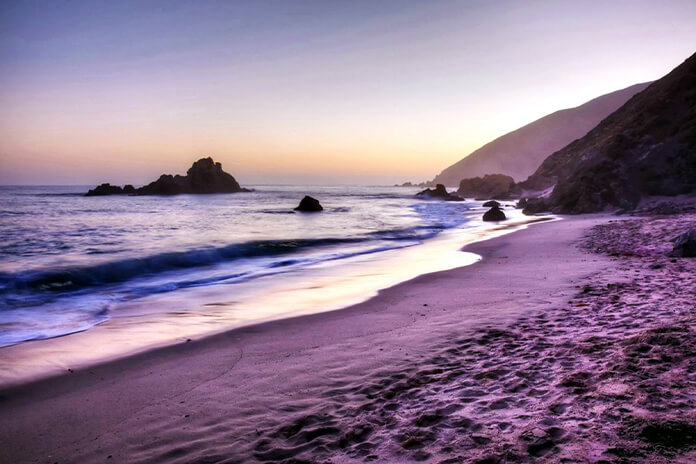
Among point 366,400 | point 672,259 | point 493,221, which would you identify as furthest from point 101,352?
point 493,221

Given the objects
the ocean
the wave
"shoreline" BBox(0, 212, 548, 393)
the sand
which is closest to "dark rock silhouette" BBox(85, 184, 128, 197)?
the ocean

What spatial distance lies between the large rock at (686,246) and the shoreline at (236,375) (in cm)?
349

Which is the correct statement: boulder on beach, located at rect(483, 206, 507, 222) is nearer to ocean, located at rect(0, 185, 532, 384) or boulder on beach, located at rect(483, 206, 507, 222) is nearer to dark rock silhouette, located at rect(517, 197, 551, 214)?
dark rock silhouette, located at rect(517, 197, 551, 214)

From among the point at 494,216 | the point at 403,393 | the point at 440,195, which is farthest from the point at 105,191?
the point at 403,393

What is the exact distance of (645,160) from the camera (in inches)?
1006

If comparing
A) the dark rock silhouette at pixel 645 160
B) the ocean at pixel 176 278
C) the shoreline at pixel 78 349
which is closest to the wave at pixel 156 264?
the ocean at pixel 176 278

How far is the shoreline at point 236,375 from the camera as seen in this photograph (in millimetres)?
2961

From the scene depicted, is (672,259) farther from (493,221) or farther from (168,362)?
(493,221)

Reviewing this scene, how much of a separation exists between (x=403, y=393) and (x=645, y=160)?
29.9m

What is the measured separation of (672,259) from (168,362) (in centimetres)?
992

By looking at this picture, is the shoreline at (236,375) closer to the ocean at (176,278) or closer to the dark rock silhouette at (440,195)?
the ocean at (176,278)

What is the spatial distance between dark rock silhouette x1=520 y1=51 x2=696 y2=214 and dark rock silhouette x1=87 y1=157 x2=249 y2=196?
81.8m

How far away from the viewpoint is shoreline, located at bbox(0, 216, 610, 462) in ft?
9.71

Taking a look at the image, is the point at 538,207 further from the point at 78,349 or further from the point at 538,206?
the point at 78,349
